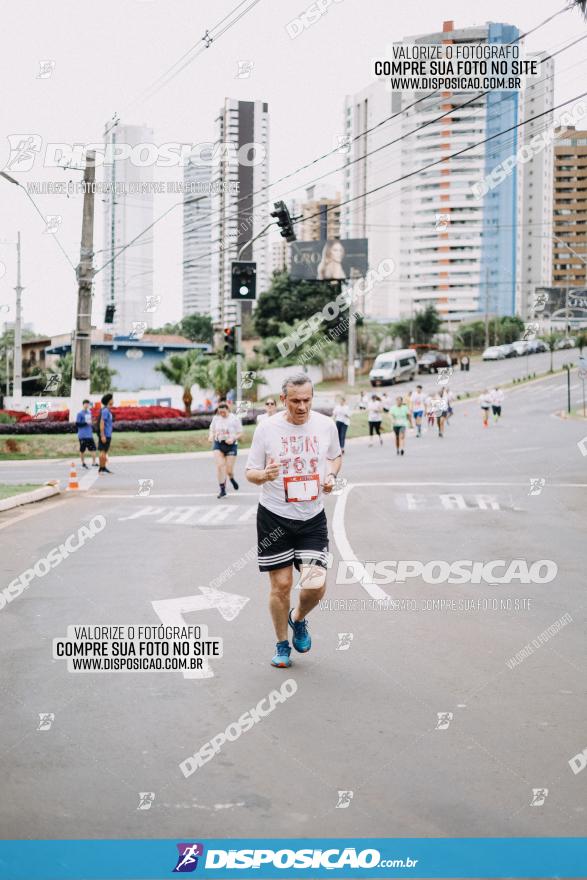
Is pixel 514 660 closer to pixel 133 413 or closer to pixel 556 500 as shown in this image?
pixel 556 500

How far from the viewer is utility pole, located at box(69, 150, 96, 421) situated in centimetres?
2853

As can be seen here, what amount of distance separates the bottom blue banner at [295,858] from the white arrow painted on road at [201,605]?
11.2 ft

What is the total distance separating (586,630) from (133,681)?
3.57 m

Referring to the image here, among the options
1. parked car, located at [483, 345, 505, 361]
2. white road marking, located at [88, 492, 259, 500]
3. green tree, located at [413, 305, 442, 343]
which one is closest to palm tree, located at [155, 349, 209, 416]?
white road marking, located at [88, 492, 259, 500]

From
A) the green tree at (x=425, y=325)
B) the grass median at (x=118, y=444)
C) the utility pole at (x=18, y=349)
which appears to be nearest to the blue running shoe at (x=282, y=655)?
the grass median at (x=118, y=444)

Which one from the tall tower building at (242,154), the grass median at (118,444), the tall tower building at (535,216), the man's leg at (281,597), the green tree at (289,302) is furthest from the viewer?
the tall tower building at (535,216)

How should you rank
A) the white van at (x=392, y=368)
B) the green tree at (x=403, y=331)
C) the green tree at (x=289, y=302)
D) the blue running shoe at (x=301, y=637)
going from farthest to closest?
the green tree at (x=403, y=331)
the green tree at (x=289, y=302)
the white van at (x=392, y=368)
the blue running shoe at (x=301, y=637)

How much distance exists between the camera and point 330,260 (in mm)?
81125

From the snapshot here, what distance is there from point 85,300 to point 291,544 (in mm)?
23079

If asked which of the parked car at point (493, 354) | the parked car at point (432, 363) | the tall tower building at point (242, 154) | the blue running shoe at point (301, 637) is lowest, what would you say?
the blue running shoe at point (301, 637)

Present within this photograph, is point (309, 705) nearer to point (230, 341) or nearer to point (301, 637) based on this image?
point (301, 637)

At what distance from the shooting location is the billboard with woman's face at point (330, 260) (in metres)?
80.3

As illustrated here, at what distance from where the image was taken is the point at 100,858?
3.98 m

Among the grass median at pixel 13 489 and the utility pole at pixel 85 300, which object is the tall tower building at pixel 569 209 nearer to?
the utility pole at pixel 85 300
